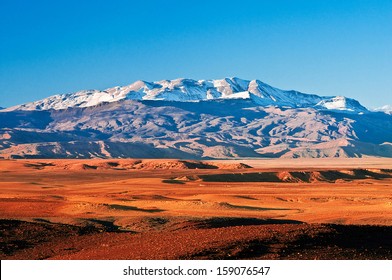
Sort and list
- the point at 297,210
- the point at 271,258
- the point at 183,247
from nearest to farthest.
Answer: the point at 271,258, the point at 183,247, the point at 297,210

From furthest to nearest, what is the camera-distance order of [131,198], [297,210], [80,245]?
[131,198], [297,210], [80,245]

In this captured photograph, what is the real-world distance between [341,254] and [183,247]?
559 cm

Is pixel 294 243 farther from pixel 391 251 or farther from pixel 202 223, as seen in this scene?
pixel 202 223

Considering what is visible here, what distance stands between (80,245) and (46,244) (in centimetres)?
184

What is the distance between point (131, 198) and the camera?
2306 inches

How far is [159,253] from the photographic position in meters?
23.6

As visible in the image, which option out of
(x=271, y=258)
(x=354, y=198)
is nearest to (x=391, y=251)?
(x=271, y=258)

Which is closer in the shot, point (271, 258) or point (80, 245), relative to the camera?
point (271, 258)

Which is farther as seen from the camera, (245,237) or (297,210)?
(297,210)
